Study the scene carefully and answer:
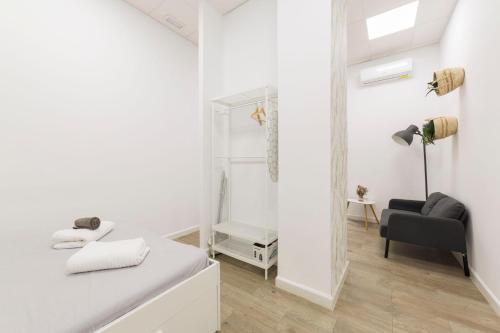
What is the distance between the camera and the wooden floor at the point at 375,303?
1.43 metres

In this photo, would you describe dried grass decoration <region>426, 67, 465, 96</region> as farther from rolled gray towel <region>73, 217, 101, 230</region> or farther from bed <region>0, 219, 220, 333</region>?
rolled gray towel <region>73, 217, 101, 230</region>

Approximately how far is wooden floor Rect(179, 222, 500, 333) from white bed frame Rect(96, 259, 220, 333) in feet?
0.99

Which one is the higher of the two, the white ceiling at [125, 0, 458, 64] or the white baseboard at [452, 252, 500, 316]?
the white ceiling at [125, 0, 458, 64]

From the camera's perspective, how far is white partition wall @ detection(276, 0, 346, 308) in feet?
5.23

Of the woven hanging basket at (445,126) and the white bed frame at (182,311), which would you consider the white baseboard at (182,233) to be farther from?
the woven hanging basket at (445,126)

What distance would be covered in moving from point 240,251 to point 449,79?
2.99 metres

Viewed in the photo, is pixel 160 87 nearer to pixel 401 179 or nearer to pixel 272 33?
pixel 272 33

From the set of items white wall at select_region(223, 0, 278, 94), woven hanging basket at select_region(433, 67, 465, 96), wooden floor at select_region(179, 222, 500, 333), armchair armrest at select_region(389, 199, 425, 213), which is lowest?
wooden floor at select_region(179, 222, 500, 333)

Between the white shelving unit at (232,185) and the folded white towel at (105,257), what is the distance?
117 cm

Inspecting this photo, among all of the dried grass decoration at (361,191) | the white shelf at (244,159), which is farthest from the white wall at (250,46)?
the dried grass decoration at (361,191)

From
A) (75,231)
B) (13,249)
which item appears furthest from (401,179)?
(13,249)

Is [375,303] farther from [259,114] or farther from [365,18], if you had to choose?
[365,18]

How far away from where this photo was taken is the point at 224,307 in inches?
64.2

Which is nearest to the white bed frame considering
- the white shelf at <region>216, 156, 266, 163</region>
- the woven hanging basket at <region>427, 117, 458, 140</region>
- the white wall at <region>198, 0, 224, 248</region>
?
the white wall at <region>198, 0, 224, 248</region>
